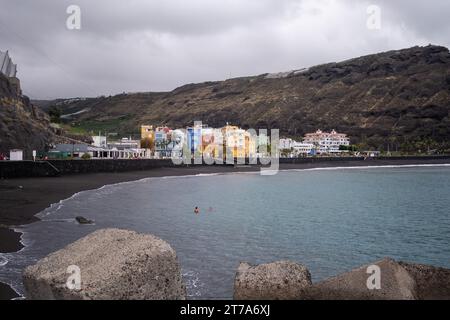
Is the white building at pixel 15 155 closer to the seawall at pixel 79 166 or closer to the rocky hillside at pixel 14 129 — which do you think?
the seawall at pixel 79 166

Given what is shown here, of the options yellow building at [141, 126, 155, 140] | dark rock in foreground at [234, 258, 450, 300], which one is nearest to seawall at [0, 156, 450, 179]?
yellow building at [141, 126, 155, 140]

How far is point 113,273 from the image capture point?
775cm

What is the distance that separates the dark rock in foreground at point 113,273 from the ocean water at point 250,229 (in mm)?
6538

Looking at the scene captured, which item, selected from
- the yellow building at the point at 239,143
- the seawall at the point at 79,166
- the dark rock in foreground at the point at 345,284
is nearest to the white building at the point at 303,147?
the yellow building at the point at 239,143

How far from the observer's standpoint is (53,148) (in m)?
85.2

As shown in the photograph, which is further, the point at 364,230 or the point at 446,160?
the point at 446,160

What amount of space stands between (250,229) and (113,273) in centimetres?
2153

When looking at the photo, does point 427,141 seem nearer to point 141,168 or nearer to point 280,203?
point 141,168

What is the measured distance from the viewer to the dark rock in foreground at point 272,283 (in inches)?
375

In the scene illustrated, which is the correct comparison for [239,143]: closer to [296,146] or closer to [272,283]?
[296,146]

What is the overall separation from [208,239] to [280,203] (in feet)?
71.3

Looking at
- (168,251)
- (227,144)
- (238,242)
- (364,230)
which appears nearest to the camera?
(168,251)
